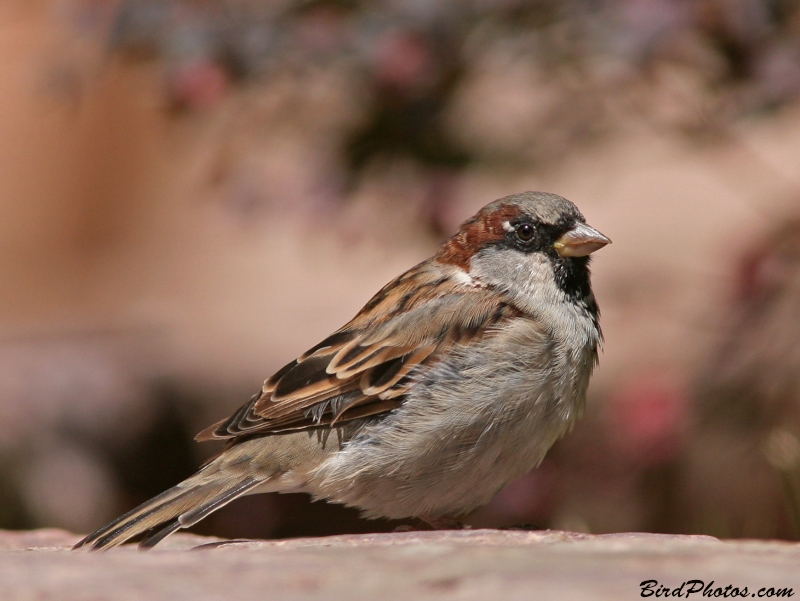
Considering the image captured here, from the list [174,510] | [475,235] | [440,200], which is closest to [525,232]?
[475,235]

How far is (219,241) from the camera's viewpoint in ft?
33.5

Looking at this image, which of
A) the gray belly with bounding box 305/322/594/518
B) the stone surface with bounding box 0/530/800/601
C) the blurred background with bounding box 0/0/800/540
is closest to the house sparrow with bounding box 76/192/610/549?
the gray belly with bounding box 305/322/594/518

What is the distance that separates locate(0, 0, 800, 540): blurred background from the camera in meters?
4.04

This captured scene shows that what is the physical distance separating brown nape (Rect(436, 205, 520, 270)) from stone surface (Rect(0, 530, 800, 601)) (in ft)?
4.33

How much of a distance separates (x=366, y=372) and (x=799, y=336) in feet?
6.69

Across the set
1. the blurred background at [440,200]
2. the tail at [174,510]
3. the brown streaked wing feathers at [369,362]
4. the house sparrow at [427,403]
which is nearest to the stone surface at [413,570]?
the tail at [174,510]

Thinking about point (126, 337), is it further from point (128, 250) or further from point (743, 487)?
point (128, 250)

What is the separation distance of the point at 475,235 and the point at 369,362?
641 millimetres

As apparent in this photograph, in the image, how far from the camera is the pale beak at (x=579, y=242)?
3.52 metres

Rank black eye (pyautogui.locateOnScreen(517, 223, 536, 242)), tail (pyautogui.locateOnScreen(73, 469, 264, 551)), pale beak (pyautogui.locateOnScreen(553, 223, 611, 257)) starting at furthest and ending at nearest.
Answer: black eye (pyautogui.locateOnScreen(517, 223, 536, 242)) < pale beak (pyautogui.locateOnScreen(553, 223, 611, 257)) < tail (pyautogui.locateOnScreen(73, 469, 264, 551))

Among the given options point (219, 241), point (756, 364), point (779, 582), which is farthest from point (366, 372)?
point (219, 241)

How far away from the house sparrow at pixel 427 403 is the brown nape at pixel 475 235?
9cm

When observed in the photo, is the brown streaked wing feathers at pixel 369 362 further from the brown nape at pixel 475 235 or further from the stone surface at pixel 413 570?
the stone surface at pixel 413 570

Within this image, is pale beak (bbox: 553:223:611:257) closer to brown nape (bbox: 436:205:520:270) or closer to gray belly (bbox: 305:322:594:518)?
brown nape (bbox: 436:205:520:270)
